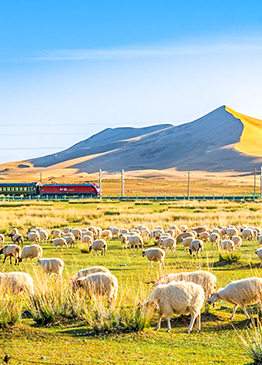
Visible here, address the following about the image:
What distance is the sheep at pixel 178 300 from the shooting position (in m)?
9.27

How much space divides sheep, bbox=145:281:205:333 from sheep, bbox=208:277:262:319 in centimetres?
85

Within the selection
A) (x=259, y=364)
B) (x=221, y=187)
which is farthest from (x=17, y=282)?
(x=221, y=187)

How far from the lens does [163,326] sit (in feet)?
32.0

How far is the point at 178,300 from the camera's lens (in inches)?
364

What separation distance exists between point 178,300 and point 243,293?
1.56 metres

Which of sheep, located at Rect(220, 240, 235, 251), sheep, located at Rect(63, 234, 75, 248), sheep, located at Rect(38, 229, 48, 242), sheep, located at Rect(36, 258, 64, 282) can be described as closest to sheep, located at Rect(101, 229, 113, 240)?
sheep, located at Rect(38, 229, 48, 242)

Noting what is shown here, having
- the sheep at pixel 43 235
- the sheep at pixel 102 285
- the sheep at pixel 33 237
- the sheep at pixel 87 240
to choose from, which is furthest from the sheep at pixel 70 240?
the sheep at pixel 102 285

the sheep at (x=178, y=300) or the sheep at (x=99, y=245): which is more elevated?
the sheep at (x=178, y=300)

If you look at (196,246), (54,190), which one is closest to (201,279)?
(196,246)

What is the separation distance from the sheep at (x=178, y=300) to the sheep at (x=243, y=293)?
85 centimetres

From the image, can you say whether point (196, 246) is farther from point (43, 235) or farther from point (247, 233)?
point (43, 235)

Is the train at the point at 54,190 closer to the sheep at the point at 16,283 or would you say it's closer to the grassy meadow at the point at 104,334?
the grassy meadow at the point at 104,334

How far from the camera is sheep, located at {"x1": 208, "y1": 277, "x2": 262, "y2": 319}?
992 cm

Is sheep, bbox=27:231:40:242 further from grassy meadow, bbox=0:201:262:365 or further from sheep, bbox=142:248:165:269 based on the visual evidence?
grassy meadow, bbox=0:201:262:365
